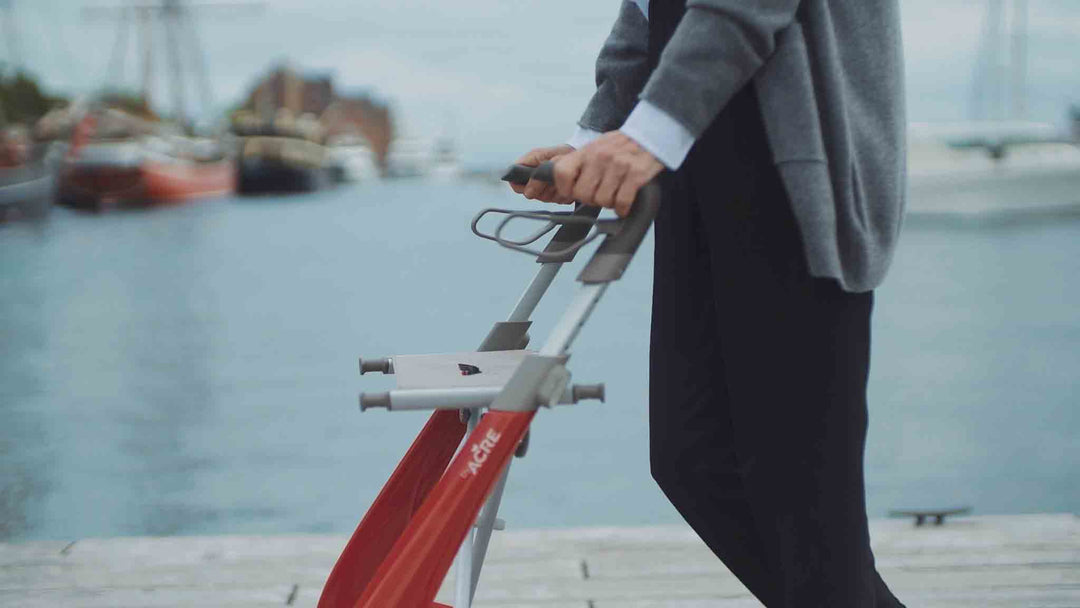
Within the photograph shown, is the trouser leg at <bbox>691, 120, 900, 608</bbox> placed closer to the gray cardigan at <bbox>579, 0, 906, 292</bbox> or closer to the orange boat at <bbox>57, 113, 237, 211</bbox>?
the gray cardigan at <bbox>579, 0, 906, 292</bbox>

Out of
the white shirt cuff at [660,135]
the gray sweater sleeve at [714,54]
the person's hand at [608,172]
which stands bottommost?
the person's hand at [608,172]

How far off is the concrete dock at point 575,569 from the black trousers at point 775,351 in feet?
2.69

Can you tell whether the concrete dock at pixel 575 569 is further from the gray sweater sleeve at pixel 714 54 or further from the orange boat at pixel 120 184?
the orange boat at pixel 120 184

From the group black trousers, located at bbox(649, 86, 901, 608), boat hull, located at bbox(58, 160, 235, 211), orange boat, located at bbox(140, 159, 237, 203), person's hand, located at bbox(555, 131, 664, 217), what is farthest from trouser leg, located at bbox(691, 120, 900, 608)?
orange boat, located at bbox(140, 159, 237, 203)

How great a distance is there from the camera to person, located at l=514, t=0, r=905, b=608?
126 cm

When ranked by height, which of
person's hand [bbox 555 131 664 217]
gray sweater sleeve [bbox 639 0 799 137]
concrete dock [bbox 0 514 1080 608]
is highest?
gray sweater sleeve [bbox 639 0 799 137]

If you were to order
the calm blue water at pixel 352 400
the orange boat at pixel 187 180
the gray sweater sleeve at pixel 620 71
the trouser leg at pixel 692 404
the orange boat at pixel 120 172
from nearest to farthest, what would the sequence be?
the trouser leg at pixel 692 404 → the gray sweater sleeve at pixel 620 71 → the calm blue water at pixel 352 400 → the orange boat at pixel 120 172 → the orange boat at pixel 187 180

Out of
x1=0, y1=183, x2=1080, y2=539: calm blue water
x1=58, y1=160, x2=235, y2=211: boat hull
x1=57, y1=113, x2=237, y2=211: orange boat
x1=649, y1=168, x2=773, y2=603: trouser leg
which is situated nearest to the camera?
x1=649, y1=168, x2=773, y2=603: trouser leg

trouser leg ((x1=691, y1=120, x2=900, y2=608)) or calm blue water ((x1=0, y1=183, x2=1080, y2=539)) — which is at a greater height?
trouser leg ((x1=691, y1=120, x2=900, y2=608))

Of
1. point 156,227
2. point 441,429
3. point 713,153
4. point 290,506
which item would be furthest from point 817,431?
point 156,227

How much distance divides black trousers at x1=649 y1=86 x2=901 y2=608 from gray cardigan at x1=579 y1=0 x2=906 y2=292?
5 centimetres

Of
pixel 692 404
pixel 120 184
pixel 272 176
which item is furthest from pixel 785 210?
pixel 272 176

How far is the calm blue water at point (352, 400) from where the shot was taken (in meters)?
3.88

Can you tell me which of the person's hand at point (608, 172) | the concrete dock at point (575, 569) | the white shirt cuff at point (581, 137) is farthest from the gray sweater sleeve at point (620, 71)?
the concrete dock at point (575, 569)
